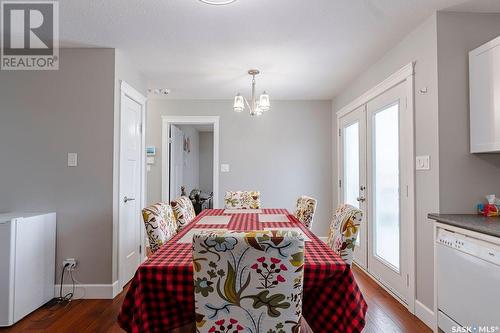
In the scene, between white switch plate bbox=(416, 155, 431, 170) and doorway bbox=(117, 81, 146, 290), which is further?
doorway bbox=(117, 81, 146, 290)

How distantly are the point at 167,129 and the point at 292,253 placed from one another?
13.2ft

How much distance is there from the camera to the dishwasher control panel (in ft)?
4.93

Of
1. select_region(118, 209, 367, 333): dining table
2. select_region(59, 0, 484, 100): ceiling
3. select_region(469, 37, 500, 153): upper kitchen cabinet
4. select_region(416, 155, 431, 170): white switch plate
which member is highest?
select_region(59, 0, 484, 100): ceiling

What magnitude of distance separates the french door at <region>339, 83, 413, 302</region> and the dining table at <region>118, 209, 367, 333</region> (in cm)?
151

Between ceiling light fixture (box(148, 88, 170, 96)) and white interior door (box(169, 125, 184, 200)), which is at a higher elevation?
ceiling light fixture (box(148, 88, 170, 96))

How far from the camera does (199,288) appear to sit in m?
1.07

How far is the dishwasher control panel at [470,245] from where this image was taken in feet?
4.93

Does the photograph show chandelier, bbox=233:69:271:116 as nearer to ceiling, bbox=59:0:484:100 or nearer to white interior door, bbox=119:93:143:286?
ceiling, bbox=59:0:484:100

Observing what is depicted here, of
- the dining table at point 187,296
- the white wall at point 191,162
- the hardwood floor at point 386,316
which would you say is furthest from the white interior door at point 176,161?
the dining table at point 187,296

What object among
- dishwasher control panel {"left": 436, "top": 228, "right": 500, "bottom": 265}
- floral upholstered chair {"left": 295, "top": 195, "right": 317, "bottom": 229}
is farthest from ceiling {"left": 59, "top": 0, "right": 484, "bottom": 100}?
dishwasher control panel {"left": 436, "top": 228, "right": 500, "bottom": 265}

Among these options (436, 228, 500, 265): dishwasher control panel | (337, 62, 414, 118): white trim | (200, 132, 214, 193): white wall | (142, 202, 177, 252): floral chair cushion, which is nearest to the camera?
(436, 228, 500, 265): dishwasher control panel

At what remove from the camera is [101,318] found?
91.6 inches

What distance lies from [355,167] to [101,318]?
3.23m

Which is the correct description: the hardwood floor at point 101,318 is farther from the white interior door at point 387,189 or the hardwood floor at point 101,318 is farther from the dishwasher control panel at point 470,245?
the dishwasher control panel at point 470,245
